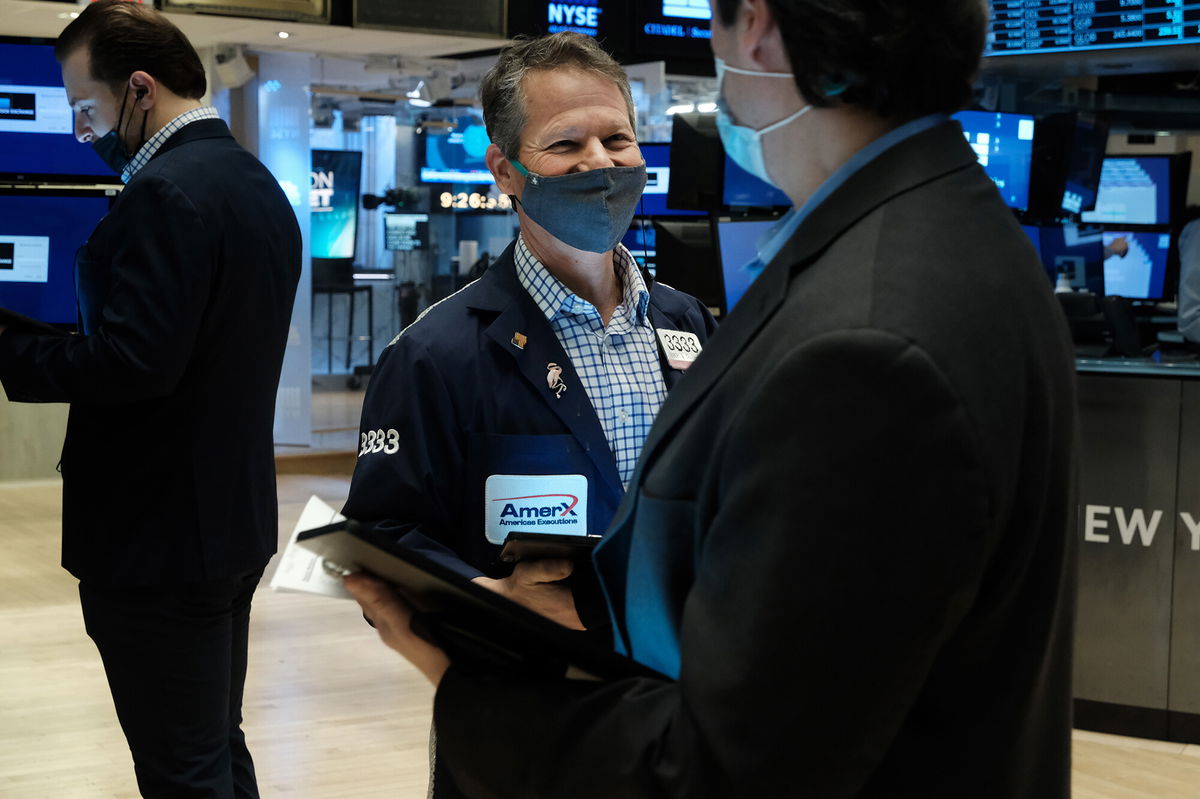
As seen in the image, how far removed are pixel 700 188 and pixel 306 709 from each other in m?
2.41

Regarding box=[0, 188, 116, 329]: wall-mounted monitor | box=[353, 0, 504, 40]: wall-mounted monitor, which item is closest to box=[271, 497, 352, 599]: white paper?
box=[0, 188, 116, 329]: wall-mounted monitor

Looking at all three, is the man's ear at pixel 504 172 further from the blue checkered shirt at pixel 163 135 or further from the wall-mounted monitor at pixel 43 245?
the wall-mounted monitor at pixel 43 245

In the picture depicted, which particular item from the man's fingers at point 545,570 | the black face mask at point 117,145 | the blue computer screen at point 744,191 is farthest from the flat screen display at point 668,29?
the man's fingers at point 545,570

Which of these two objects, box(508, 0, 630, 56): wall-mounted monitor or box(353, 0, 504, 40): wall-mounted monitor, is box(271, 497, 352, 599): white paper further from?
box(508, 0, 630, 56): wall-mounted monitor

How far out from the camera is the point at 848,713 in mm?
799

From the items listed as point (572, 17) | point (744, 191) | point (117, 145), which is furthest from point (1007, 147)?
point (117, 145)

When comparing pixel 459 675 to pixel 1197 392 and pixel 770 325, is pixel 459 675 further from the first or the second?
pixel 1197 392

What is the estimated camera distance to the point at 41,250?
646cm

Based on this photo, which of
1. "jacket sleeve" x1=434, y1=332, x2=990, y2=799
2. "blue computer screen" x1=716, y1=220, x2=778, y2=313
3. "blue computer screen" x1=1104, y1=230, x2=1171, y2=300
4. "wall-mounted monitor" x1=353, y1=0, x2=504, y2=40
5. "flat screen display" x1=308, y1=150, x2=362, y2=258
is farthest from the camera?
"flat screen display" x1=308, y1=150, x2=362, y2=258

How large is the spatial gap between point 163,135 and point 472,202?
985cm

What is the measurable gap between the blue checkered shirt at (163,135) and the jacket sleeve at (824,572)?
6.63 ft

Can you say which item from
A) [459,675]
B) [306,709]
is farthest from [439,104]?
[459,675]

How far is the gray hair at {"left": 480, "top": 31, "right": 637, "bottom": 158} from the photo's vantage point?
1.90 metres

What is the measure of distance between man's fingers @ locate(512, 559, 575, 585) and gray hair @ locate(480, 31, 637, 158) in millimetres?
728
